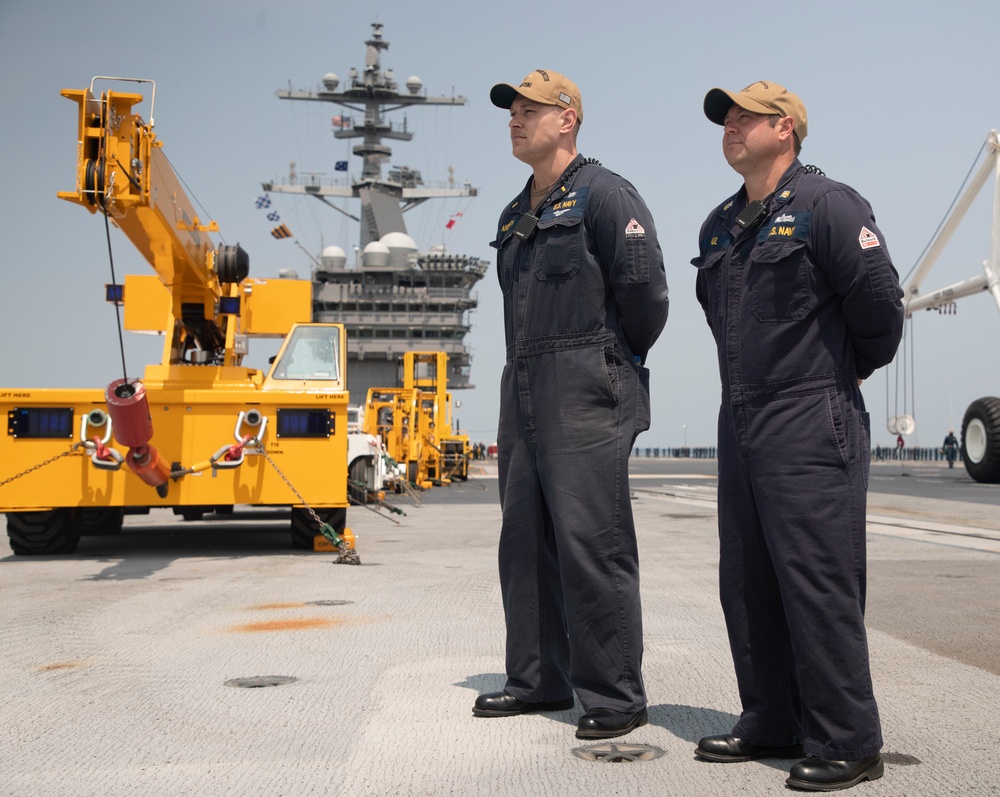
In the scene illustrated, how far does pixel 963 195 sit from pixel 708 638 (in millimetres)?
29089

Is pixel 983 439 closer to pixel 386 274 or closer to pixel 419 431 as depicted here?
pixel 419 431

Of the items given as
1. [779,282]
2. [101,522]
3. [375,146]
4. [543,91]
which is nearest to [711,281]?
[779,282]

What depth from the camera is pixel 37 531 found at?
373 inches

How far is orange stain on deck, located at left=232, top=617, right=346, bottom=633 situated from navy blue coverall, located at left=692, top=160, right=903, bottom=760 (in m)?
2.80

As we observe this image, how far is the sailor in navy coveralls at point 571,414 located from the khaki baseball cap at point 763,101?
0.49 m

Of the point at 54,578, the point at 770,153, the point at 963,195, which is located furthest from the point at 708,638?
the point at 963,195

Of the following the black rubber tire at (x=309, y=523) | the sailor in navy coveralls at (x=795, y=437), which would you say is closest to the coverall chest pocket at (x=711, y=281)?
the sailor in navy coveralls at (x=795, y=437)

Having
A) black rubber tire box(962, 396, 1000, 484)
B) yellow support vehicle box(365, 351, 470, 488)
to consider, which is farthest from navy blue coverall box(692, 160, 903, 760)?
black rubber tire box(962, 396, 1000, 484)

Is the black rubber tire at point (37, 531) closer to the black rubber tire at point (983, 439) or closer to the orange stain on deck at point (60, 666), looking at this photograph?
the orange stain on deck at point (60, 666)

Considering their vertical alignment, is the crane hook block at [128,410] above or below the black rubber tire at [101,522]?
above

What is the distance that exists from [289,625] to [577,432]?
2618 mm

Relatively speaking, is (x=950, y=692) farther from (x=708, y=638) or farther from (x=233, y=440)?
(x=233, y=440)

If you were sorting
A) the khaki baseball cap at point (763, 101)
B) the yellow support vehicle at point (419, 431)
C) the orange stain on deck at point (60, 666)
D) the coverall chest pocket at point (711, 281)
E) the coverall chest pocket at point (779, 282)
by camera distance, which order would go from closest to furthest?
the coverall chest pocket at point (779, 282) < the khaki baseball cap at point (763, 101) < the coverall chest pocket at point (711, 281) < the orange stain on deck at point (60, 666) < the yellow support vehicle at point (419, 431)

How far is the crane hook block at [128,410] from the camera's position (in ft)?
26.0
